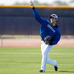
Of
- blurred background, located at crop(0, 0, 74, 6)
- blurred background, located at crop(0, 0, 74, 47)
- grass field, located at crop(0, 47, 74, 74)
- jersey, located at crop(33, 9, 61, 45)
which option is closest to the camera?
jersey, located at crop(33, 9, 61, 45)

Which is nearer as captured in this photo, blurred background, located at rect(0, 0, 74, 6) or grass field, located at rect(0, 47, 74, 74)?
grass field, located at rect(0, 47, 74, 74)

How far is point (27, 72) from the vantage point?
1107 centimetres

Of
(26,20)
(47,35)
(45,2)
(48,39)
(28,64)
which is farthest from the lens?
(45,2)

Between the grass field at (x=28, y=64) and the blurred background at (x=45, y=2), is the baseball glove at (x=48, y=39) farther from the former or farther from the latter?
the blurred background at (x=45, y=2)

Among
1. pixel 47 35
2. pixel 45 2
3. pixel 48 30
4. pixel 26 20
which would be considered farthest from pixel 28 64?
pixel 45 2

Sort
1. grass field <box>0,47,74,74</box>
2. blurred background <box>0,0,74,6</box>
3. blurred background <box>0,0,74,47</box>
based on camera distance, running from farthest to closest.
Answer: blurred background <box>0,0,74,6</box> → blurred background <box>0,0,74,47</box> → grass field <box>0,47,74,74</box>

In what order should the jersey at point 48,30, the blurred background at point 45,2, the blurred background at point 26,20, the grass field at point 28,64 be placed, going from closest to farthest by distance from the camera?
the jersey at point 48,30 → the grass field at point 28,64 → the blurred background at point 26,20 → the blurred background at point 45,2

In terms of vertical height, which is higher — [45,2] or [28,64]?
[45,2]

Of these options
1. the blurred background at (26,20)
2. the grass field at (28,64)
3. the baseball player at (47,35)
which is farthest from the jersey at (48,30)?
the blurred background at (26,20)

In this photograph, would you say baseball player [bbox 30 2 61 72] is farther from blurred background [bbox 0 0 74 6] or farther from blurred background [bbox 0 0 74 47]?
blurred background [bbox 0 0 74 6]

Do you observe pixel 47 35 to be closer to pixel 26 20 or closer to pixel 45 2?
pixel 26 20

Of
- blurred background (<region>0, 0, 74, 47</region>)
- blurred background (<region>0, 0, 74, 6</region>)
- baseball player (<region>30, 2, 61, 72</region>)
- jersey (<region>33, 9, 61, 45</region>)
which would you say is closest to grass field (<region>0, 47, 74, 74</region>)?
baseball player (<region>30, 2, 61, 72</region>)

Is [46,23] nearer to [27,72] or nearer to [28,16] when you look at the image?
[27,72]

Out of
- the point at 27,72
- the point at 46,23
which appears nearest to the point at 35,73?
the point at 27,72
